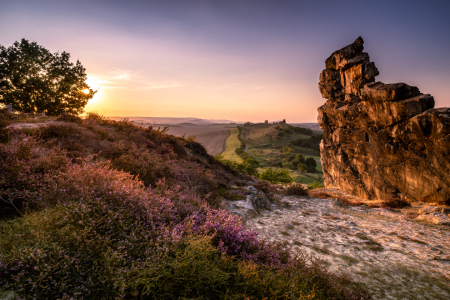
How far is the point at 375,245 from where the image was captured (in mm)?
6207

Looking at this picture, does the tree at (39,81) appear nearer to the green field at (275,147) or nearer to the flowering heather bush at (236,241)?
the flowering heather bush at (236,241)

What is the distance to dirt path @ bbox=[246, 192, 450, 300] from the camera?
14.1 feet

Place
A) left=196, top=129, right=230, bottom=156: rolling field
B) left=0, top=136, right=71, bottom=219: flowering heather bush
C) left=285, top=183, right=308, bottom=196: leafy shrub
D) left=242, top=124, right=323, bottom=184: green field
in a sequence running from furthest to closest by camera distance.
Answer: left=196, top=129, right=230, bottom=156: rolling field, left=242, top=124, right=323, bottom=184: green field, left=285, top=183, right=308, bottom=196: leafy shrub, left=0, top=136, right=71, bottom=219: flowering heather bush

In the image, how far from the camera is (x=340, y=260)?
16.8ft

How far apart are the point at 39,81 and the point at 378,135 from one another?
36.7 metres

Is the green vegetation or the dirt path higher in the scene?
the green vegetation

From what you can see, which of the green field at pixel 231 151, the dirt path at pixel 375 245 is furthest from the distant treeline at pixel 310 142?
the dirt path at pixel 375 245

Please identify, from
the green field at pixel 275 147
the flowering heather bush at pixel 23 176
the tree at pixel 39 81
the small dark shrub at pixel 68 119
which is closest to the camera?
the flowering heather bush at pixel 23 176

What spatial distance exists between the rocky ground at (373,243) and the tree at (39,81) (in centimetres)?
2917

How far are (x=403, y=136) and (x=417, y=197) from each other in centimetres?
440

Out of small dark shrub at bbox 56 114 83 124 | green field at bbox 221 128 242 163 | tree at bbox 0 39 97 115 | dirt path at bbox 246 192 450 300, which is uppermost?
tree at bbox 0 39 97 115

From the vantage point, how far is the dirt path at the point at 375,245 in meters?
4.31

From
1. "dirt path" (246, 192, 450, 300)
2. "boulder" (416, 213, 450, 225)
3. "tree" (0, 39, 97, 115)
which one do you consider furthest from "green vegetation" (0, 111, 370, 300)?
"tree" (0, 39, 97, 115)

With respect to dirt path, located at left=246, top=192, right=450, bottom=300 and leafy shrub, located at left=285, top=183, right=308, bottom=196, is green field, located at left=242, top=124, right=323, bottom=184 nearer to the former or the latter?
leafy shrub, located at left=285, top=183, right=308, bottom=196
